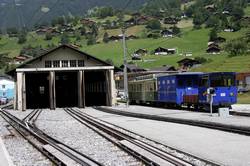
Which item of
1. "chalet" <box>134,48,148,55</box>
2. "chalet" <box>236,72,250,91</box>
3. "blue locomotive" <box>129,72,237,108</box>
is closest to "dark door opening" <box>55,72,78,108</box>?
"blue locomotive" <box>129,72,237,108</box>

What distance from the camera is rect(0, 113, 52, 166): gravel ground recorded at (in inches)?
567

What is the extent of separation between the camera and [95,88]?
2872 inches

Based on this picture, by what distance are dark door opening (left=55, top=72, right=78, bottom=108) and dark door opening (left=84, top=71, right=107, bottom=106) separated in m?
2.08

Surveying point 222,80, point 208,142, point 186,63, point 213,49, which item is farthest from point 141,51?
point 208,142

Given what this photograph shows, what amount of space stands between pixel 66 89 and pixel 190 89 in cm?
3651

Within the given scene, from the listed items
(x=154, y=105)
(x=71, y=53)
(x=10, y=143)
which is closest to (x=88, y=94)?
(x=71, y=53)

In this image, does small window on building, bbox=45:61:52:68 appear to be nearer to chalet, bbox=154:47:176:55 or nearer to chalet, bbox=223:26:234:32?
chalet, bbox=154:47:176:55

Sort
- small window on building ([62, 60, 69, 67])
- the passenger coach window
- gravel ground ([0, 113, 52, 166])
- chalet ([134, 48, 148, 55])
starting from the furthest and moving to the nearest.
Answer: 1. chalet ([134, 48, 148, 55])
2. small window on building ([62, 60, 69, 67])
3. the passenger coach window
4. gravel ground ([0, 113, 52, 166])

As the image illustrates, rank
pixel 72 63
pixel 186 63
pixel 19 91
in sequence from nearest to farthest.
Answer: pixel 19 91
pixel 72 63
pixel 186 63

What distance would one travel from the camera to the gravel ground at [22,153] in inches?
567

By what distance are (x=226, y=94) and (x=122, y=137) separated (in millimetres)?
18104

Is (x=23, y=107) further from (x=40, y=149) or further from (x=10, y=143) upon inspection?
(x=40, y=149)

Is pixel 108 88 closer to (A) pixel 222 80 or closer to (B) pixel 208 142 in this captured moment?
(A) pixel 222 80

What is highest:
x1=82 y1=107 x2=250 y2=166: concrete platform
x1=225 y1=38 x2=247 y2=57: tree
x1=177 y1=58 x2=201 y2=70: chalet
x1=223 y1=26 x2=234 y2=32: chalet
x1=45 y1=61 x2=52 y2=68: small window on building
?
x1=223 y1=26 x2=234 y2=32: chalet
